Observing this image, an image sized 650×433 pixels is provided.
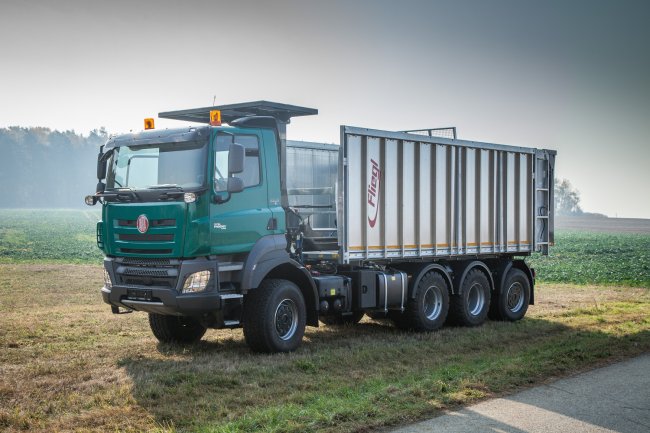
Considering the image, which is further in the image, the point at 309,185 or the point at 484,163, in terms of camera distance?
the point at 484,163

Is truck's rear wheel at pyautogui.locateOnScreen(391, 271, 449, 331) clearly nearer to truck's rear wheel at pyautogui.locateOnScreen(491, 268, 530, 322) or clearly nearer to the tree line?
truck's rear wheel at pyautogui.locateOnScreen(491, 268, 530, 322)

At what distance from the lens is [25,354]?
35.1 feet

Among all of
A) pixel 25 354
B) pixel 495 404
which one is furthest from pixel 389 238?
pixel 25 354

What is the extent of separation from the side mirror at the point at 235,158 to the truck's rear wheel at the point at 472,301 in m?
5.90

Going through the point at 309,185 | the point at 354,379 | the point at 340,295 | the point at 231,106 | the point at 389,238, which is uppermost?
the point at 231,106

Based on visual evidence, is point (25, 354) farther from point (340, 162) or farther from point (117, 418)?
point (340, 162)

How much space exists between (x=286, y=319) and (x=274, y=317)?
405mm

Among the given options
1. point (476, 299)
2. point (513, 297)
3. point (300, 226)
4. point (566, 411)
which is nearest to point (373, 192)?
point (300, 226)

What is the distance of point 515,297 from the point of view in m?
15.7

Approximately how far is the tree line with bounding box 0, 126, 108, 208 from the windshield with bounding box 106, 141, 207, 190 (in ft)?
452

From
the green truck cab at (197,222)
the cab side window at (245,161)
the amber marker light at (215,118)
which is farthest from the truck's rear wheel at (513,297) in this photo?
the amber marker light at (215,118)

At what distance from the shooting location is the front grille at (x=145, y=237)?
33.2 ft

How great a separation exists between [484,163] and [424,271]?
9.24 feet

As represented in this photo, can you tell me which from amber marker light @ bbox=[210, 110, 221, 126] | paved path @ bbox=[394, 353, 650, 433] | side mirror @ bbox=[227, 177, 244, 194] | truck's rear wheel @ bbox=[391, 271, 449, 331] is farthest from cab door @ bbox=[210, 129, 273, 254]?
paved path @ bbox=[394, 353, 650, 433]
